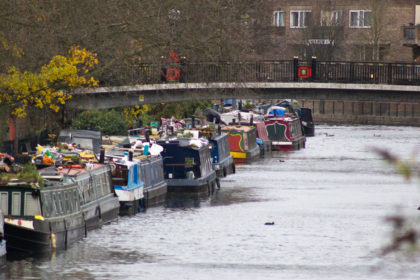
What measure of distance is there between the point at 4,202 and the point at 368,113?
231 feet

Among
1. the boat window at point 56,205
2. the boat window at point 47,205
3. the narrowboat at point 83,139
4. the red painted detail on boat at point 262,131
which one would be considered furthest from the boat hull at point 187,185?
the red painted detail on boat at point 262,131

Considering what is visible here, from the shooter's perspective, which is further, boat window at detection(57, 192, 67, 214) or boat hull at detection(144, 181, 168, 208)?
boat hull at detection(144, 181, 168, 208)

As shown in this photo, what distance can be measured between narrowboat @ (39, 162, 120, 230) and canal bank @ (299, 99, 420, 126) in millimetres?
57813

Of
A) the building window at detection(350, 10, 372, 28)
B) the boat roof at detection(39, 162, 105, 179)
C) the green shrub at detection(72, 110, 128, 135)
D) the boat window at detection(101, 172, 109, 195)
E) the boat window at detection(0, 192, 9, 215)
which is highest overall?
the building window at detection(350, 10, 372, 28)

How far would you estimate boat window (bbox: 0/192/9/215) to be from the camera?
26.6 meters

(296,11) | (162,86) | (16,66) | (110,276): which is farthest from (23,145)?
(296,11)

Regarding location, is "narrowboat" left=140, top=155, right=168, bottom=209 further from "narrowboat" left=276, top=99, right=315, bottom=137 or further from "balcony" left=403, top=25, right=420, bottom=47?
"balcony" left=403, top=25, right=420, bottom=47

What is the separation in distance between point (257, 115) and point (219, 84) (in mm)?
17665

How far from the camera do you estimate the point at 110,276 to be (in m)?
25.1

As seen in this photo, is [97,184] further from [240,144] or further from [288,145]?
[288,145]

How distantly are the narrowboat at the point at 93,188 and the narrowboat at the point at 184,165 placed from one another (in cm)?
846

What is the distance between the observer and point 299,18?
341 ft

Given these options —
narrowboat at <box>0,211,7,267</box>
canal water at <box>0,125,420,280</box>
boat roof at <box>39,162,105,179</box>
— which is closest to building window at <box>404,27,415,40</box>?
canal water at <box>0,125,420,280</box>

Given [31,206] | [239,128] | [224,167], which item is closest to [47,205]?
[31,206]
